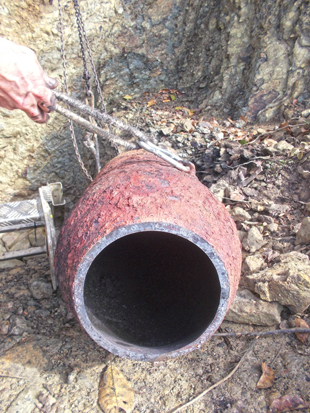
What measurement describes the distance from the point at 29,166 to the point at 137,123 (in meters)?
1.72

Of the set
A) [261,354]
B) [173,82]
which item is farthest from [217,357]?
[173,82]

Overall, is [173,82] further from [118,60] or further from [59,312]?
[59,312]

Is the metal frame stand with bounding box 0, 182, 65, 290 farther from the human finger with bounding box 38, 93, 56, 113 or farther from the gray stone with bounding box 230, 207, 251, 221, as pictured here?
the gray stone with bounding box 230, 207, 251, 221

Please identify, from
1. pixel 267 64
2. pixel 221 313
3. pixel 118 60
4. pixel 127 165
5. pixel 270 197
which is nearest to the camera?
pixel 221 313

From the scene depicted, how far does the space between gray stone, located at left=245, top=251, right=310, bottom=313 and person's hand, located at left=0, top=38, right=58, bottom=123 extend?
1.91 meters

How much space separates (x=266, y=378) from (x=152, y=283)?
45.7 inches

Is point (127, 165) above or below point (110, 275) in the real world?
above

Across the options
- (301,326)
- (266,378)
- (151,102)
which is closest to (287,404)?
(266,378)

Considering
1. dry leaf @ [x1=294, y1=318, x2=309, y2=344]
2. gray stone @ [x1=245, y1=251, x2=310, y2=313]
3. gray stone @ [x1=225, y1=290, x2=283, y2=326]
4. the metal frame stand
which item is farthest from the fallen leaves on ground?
dry leaf @ [x1=294, y1=318, x2=309, y2=344]

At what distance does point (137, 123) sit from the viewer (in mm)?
4531

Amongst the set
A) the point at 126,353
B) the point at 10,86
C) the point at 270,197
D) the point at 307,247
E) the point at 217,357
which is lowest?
the point at 217,357

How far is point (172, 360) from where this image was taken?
7.47ft

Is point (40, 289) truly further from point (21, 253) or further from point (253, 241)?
point (253, 241)

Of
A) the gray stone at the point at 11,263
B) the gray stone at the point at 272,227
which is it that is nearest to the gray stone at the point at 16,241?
the gray stone at the point at 11,263
